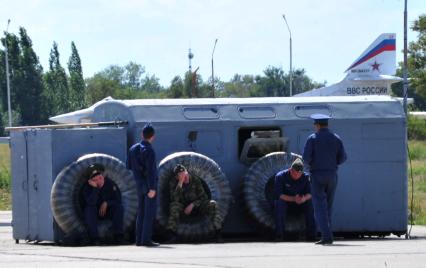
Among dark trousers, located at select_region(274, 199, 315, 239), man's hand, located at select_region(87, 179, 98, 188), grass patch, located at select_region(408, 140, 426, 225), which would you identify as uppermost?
man's hand, located at select_region(87, 179, 98, 188)

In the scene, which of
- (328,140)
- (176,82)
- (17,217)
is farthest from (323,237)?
(176,82)

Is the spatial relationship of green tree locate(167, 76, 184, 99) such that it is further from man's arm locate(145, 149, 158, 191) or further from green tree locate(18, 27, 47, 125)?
man's arm locate(145, 149, 158, 191)

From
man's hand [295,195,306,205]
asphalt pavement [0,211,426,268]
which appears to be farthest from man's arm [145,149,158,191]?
man's hand [295,195,306,205]

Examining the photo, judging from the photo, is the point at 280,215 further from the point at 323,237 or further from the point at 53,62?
the point at 53,62

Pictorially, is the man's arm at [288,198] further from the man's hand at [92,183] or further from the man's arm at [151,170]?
the man's hand at [92,183]

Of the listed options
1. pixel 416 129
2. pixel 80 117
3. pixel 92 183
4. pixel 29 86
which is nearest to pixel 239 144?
pixel 92 183

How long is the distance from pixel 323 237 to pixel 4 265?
14.5 feet

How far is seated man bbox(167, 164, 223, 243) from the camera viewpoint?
1531 cm

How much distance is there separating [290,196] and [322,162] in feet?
4.92

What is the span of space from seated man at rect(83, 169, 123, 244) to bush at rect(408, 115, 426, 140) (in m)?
51.1

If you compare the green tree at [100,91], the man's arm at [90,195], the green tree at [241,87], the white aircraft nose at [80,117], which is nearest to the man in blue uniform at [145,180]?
the man's arm at [90,195]

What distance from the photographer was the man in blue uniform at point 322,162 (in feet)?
47.1

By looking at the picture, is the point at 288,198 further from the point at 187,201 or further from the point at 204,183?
the point at 187,201

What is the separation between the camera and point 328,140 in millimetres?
14430
